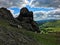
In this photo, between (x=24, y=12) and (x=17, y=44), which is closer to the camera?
(x=17, y=44)

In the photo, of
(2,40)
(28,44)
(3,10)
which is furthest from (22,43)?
(3,10)

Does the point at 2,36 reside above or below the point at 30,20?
above

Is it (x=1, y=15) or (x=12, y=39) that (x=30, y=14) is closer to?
(x=1, y=15)

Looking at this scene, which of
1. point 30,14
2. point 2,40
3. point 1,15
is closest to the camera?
point 2,40

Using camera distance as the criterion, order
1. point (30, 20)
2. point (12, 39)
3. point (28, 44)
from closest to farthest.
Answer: point (12, 39)
point (28, 44)
point (30, 20)

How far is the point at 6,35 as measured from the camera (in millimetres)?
41156

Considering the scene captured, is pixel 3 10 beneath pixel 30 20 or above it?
above

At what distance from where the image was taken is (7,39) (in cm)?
3944

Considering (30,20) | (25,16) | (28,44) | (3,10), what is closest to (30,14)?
(25,16)

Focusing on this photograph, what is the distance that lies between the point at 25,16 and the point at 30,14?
4.55m

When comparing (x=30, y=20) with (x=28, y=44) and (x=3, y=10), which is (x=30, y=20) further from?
(x=28, y=44)

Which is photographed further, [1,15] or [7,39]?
[1,15]

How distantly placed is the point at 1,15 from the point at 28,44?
7503cm

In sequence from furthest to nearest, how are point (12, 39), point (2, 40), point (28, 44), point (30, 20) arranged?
1. point (30, 20)
2. point (28, 44)
3. point (12, 39)
4. point (2, 40)
